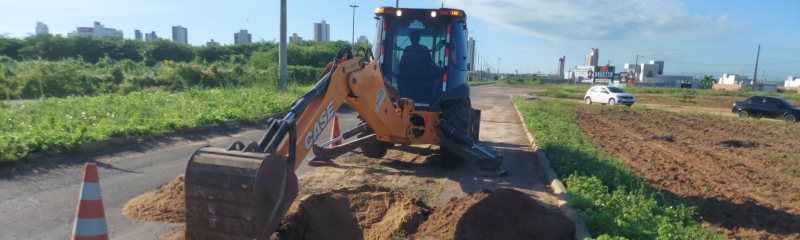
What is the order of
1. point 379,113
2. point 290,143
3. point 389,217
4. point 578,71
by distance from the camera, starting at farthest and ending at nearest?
point 578,71 → point 379,113 → point 389,217 → point 290,143

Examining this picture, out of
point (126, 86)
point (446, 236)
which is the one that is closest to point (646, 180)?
point (446, 236)

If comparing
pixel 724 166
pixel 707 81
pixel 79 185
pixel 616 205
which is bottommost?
pixel 724 166

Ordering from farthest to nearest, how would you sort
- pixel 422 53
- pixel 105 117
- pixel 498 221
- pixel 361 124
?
pixel 105 117, pixel 361 124, pixel 422 53, pixel 498 221

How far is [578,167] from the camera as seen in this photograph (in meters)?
8.44

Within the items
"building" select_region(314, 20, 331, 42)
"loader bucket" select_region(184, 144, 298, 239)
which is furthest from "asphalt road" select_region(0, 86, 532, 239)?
"building" select_region(314, 20, 331, 42)

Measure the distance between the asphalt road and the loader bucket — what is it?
1.66 metres

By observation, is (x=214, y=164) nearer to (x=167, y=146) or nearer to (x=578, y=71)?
(x=167, y=146)

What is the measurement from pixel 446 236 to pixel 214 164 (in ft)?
7.40

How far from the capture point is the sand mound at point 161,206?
5.11 meters

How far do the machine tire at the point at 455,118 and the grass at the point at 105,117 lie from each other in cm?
573

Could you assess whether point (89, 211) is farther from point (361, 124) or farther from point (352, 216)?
point (361, 124)

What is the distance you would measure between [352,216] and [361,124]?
134 inches

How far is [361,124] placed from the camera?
8453 mm

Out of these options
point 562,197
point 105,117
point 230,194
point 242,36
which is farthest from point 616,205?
point 242,36
